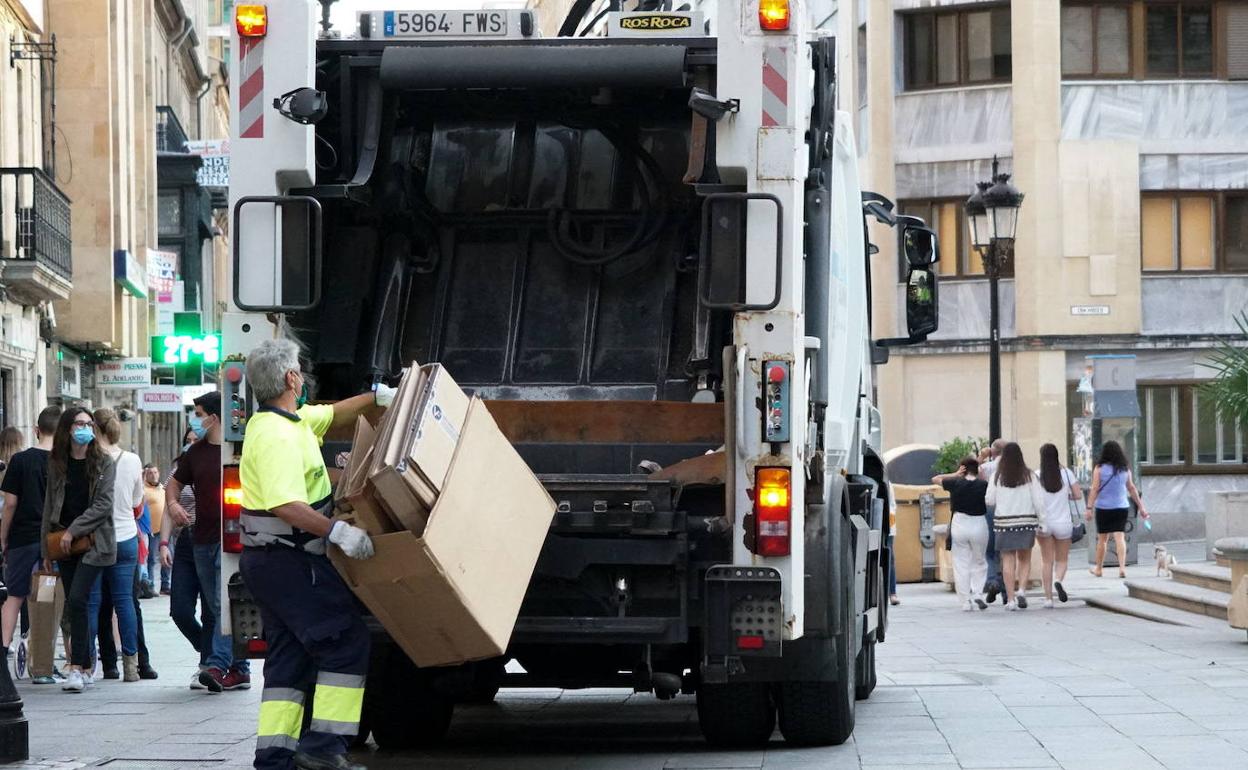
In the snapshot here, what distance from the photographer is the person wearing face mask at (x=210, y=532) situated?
12.3 m

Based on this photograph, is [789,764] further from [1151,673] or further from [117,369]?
[117,369]

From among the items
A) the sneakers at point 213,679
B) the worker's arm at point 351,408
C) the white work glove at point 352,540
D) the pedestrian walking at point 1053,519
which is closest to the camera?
the white work glove at point 352,540

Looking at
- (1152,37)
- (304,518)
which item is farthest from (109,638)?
(1152,37)

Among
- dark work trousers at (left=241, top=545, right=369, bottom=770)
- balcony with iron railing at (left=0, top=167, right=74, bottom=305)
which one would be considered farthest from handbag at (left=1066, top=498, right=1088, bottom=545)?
dark work trousers at (left=241, top=545, right=369, bottom=770)

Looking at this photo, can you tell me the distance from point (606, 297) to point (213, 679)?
170 inches

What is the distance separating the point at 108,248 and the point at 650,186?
21998 millimetres

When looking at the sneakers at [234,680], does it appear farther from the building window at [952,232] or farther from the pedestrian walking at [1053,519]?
the building window at [952,232]

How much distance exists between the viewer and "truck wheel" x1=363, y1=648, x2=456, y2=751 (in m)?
9.54

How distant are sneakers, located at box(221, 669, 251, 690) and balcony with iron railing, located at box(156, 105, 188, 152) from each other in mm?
28175

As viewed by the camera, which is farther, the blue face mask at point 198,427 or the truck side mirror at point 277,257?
the blue face mask at point 198,427

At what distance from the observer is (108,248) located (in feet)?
98.0

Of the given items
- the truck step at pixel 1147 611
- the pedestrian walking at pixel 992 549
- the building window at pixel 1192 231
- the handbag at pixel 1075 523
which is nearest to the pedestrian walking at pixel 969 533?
the pedestrian walking at pixel 992 549

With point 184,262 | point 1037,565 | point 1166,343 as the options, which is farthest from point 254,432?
point 184,262

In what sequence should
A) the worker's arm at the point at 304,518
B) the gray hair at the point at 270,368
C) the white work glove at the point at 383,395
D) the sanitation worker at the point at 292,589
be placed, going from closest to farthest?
the worker's arm at the point at 304,518, the sanitation worker at the point at 292,589, the gray hair at the point at 270,368, the white work glove at the point at 383,395
